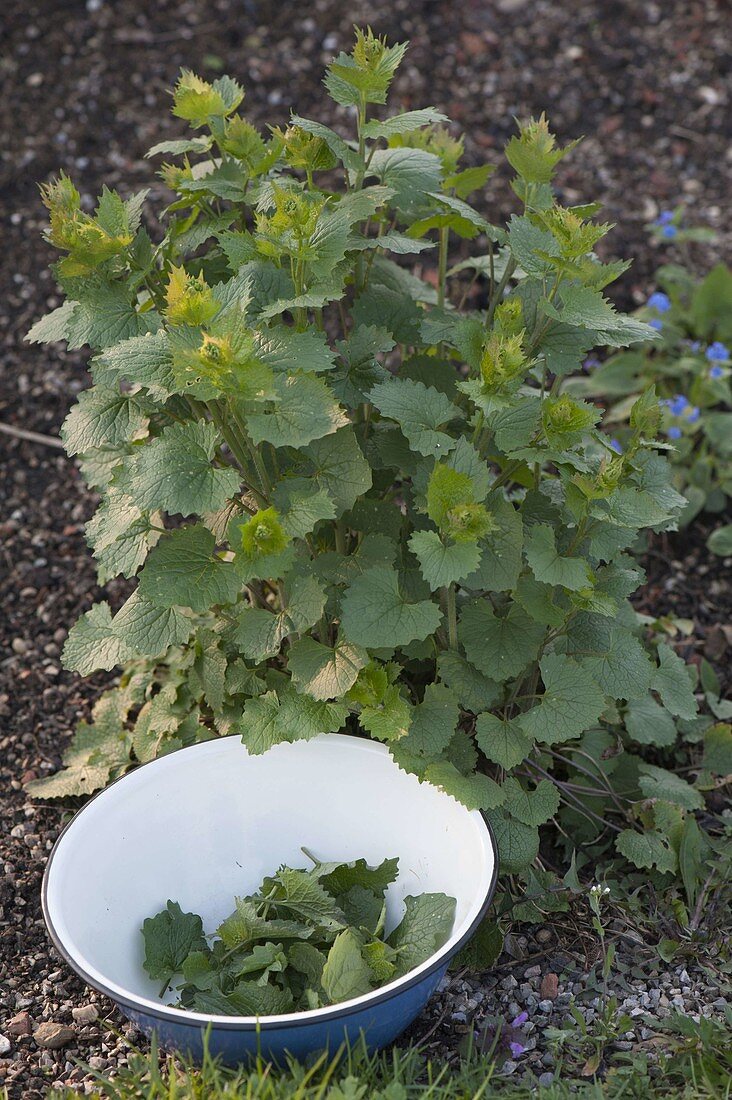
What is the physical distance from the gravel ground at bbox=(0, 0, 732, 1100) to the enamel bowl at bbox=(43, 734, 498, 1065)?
0.83 m

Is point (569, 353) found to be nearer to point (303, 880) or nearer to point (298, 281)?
point (298, 281)

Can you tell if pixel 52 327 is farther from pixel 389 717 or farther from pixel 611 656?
pixel 611 656

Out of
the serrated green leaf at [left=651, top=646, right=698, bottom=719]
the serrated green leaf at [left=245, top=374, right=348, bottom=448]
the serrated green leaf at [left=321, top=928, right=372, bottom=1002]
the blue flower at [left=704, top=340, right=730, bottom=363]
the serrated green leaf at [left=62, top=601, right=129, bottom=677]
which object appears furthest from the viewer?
the blue flower at [left=704, top=340, right=730, bottom=363]

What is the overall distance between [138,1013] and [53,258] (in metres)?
→ 2.37

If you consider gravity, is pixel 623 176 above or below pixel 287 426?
below

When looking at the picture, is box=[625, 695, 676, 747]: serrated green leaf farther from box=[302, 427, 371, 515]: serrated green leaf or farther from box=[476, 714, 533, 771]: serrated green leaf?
box=[302, 427, 371, 515]: serrated green leaf

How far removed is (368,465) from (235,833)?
2.13 feet

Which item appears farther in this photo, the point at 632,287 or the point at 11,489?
the point at 632,287

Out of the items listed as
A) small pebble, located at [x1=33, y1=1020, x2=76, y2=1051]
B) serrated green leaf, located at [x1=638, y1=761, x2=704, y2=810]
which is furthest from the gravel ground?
small pebble, located at [x1=33, y1=1020, x2=76, y2=1051]

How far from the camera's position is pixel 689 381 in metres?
3.18

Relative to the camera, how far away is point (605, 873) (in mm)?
2049

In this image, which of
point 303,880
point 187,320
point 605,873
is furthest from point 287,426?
point 605,873

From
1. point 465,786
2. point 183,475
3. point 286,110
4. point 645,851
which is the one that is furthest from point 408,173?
point 286,110

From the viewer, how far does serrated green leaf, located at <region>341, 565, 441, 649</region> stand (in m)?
1.67
